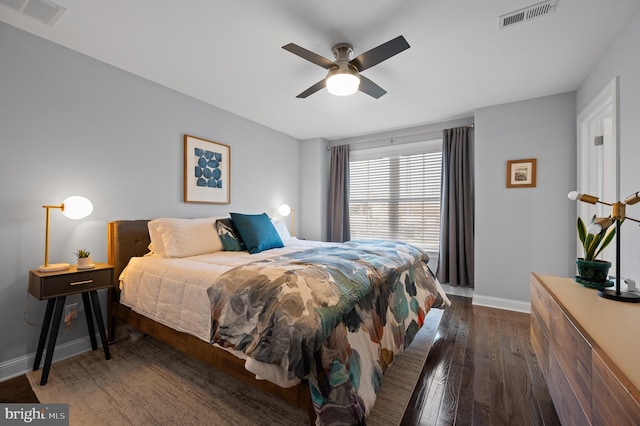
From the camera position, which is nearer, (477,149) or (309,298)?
(309,298)

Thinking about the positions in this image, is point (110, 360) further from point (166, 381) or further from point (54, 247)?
point (54, 247)

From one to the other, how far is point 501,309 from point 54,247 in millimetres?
4582

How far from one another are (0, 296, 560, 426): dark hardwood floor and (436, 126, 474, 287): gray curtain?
1.12m

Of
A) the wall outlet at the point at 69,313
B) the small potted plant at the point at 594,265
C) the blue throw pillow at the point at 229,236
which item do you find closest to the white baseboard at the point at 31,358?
the wall outlet at the point at 69,313

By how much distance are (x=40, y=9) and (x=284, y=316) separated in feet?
8.42

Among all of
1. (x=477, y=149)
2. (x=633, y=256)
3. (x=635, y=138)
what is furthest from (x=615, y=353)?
(x=477, y=149)

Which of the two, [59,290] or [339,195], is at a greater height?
[339,195]

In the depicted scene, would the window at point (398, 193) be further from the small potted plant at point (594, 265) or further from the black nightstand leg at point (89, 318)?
the black nightstand leg at point (89, 318)

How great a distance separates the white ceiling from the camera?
1797mm

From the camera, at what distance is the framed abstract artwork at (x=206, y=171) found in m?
3.13

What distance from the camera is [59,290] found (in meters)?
1.91

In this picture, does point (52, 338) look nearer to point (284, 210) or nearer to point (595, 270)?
point (284, 210)

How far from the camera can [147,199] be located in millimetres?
2781

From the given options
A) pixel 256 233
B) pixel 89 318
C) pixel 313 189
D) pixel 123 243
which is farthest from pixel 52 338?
pixel 313 189
